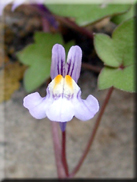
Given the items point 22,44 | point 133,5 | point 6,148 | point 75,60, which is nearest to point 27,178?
point 6,148

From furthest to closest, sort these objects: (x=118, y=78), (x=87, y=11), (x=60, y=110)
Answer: (x=87, y=11) → (x=118, y=78) → (x=60, y=110)

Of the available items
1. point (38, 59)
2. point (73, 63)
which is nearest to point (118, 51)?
point (73, 63)

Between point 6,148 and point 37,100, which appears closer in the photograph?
point 37,100

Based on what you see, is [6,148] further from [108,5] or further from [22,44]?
[108,5]

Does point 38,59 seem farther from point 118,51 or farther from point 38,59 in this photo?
point 118,51

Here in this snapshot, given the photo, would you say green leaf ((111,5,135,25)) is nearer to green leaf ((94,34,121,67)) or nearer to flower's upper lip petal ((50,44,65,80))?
green leaf ((94,34,121,67))

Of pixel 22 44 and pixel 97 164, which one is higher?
pixel 22 44

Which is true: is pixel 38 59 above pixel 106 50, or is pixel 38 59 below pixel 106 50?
below
